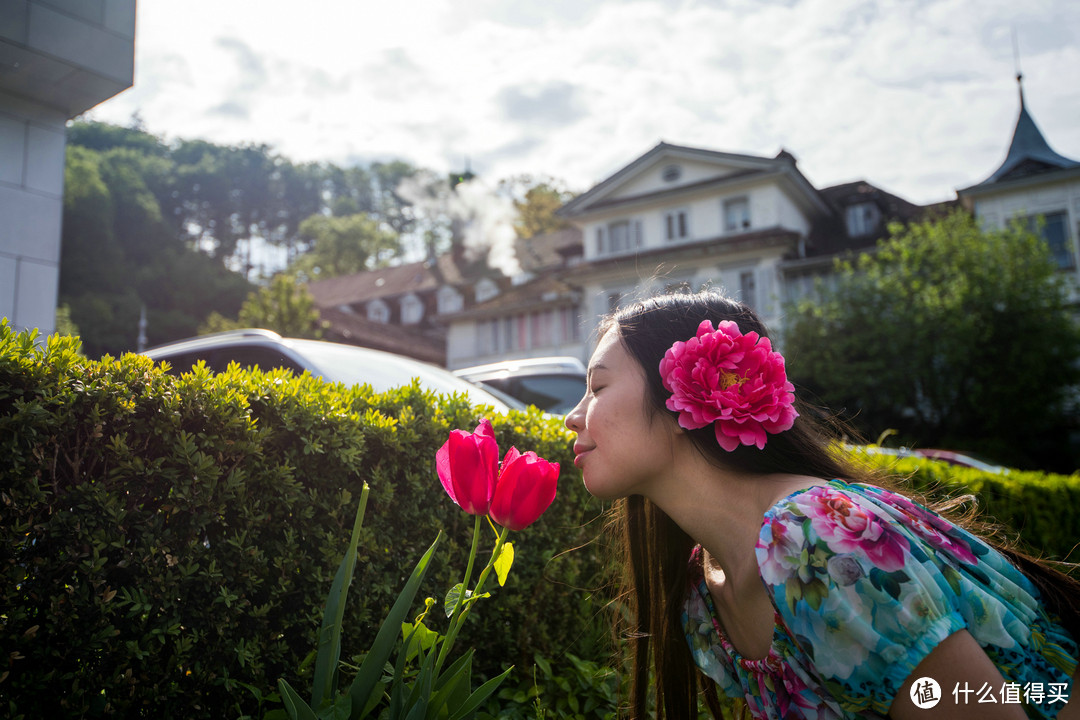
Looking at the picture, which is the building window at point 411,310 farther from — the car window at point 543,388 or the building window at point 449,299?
the car window at point 543,388

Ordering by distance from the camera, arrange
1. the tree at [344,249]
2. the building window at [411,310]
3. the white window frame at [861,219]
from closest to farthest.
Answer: the white window frame at [861,219], the building window at [411,310], the tree at [344,249]

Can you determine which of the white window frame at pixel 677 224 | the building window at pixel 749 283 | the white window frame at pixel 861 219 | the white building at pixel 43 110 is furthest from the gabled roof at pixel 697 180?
the white building at pixel 43 110

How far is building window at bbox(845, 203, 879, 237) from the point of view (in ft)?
98.4

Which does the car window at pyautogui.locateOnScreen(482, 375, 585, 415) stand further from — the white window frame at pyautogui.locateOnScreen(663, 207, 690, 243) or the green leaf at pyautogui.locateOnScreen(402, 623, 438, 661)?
the white window frame at pyautogui.locateOnScreen(663, 207, 690, 243)

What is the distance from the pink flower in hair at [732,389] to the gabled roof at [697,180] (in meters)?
26.6

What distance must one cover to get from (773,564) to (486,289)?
35505 millimetres

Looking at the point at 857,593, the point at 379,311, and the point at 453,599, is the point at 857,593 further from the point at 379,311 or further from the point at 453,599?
the point at 379,311

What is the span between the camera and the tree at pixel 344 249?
2154 inches

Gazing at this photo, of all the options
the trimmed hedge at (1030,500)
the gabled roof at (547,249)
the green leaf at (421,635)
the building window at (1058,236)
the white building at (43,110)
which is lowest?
the trimmed hedge at (1030,500)

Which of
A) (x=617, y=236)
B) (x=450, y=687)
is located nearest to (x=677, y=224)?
(x=617, y=236)

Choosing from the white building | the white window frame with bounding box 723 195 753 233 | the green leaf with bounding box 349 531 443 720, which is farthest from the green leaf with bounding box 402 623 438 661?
the white window frame with bounding box 723 195 753 233

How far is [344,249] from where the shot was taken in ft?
181

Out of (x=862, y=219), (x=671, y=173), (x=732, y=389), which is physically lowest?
(x=732, y=389)

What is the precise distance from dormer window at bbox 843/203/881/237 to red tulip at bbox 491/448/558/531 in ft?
103
